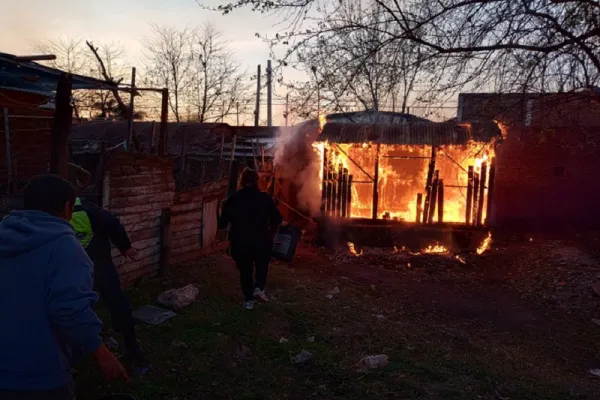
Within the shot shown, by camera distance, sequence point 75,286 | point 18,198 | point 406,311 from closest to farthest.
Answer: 1. point 75,286
2. point 18,198
3. point 406,311

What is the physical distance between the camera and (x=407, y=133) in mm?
13875

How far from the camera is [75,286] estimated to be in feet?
6.73

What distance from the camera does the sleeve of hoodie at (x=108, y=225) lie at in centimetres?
409

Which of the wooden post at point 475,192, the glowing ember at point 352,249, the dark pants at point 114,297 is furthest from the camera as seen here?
the wooden post at point 475,192

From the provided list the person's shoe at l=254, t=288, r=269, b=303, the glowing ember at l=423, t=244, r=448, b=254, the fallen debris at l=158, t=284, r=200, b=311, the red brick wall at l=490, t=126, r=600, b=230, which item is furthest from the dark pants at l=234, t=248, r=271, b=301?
the red brick wall at l=490, t=126, r=600, b=230

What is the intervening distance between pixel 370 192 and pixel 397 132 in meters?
3.59

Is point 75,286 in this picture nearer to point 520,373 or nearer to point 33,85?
point 520,373

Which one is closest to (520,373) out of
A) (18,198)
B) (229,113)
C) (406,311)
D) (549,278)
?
(406,311)

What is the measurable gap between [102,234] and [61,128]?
77.0 inches

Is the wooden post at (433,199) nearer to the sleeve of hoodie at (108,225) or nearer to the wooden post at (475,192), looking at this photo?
the wooden post at (475,192)

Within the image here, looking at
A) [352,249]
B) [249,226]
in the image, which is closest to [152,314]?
[249,226]

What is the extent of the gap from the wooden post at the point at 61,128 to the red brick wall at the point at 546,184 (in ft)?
48.5

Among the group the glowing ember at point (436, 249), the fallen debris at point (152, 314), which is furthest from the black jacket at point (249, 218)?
the glowing ember at point (436, 249)

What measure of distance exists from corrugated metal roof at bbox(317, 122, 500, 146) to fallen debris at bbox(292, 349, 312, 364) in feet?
31.5
